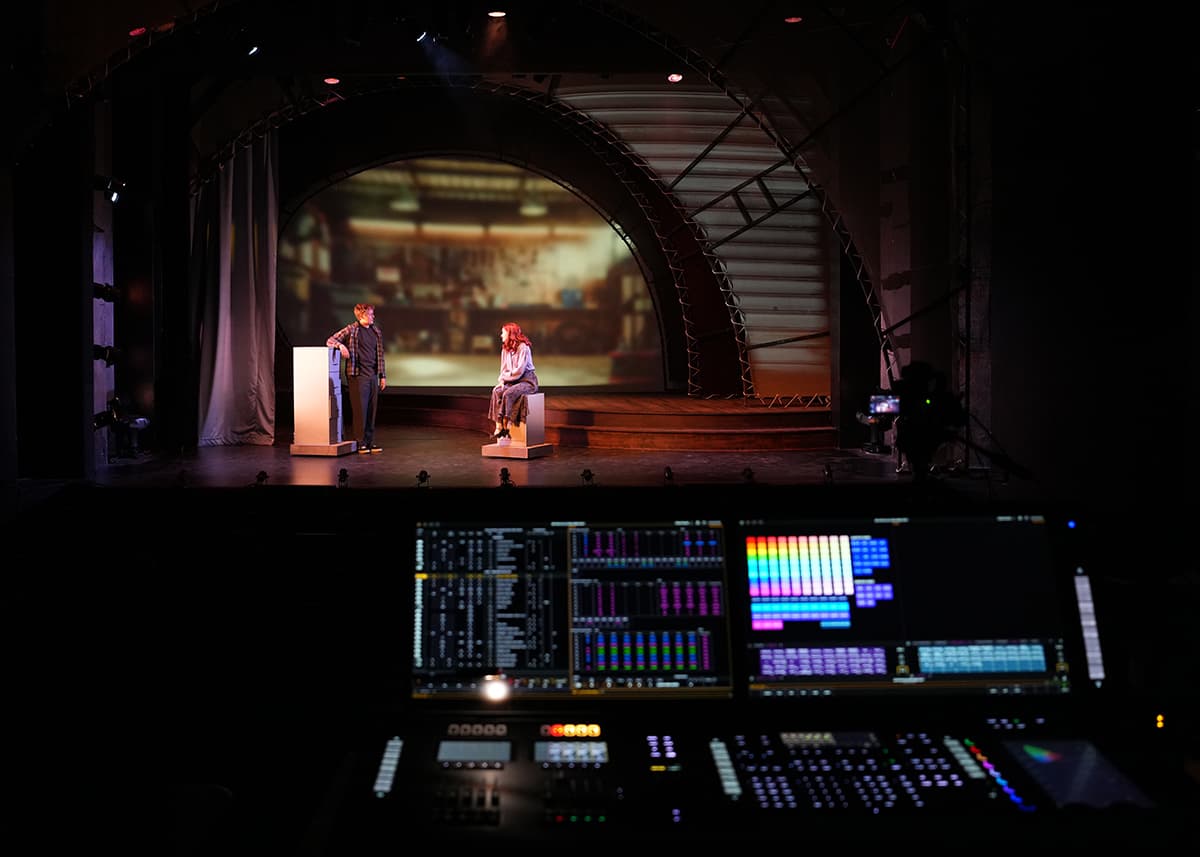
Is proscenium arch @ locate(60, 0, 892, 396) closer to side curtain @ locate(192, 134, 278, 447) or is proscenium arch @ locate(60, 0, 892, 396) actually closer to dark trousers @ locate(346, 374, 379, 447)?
side curtain @ locate(192, 134, 278, 447)

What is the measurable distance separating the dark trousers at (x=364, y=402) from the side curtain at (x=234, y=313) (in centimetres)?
146

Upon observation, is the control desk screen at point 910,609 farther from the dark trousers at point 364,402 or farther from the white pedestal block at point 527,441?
the dark trousers at point 364,402

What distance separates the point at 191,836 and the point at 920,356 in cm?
705

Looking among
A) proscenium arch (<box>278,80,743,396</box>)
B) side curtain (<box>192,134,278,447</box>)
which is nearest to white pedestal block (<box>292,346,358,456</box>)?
side curtain (<box>192,134,278,447</box>)

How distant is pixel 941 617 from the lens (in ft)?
7.48

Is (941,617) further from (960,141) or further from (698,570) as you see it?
(960,141)

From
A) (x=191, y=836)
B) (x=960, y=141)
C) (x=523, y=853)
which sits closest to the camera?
(x=523, y=853)

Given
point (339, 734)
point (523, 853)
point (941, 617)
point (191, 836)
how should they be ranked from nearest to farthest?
point (523, 853), point (191, 836), point (941, 617), point (339, 734)

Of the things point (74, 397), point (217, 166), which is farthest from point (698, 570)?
point (217, 166)

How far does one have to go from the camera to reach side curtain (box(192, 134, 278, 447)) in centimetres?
1114

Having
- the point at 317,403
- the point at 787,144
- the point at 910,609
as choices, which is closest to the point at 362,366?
the point at 317,403

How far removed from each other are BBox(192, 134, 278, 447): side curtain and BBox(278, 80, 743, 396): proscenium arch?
160 inches

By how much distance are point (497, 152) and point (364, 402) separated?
6.76 metres

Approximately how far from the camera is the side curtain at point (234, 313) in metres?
11.1
